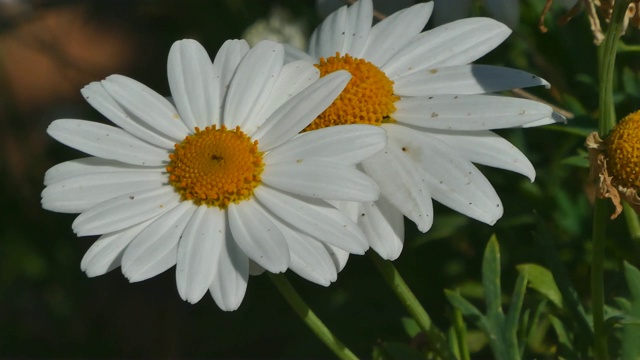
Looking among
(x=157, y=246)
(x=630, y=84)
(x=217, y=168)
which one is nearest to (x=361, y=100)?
(x=217, y=168)

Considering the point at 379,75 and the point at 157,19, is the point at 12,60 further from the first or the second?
the point at 379,75

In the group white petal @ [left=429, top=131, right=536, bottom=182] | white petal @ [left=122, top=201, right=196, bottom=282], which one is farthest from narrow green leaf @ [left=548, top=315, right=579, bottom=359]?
white petal @ [left=122, top=201, right=196, bottom=282]

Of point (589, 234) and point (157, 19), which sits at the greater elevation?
point (157, 19)

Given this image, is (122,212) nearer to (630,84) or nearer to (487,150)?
(487,150)

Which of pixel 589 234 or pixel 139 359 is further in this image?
pixel 139 359

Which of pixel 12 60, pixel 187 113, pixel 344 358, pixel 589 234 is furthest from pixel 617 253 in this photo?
pixel 12 60

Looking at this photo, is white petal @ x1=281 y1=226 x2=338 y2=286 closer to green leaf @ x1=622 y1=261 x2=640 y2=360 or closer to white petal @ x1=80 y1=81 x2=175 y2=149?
white petal @ x1=80 y1=81 x2=175 y2=149
